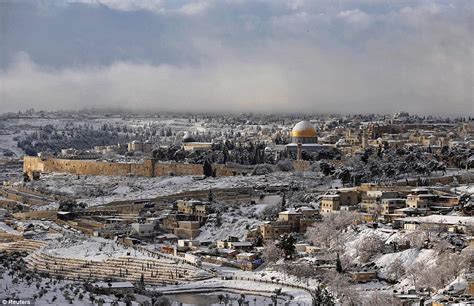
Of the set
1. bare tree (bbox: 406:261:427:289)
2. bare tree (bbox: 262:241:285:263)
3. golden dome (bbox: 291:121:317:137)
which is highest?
golden dome (bbox: 291:121:317:137)

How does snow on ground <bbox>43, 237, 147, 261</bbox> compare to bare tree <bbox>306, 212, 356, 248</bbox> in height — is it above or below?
below

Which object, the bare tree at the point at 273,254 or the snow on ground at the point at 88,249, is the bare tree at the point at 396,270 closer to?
the bare tree at the point at 273,254

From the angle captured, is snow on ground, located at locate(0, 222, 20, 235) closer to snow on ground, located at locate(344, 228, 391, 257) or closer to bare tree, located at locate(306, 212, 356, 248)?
bare tree, located at locate(306, 212, 356, 248)

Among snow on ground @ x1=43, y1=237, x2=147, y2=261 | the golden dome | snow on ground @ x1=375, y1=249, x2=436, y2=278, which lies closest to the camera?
snow on ground @ x1=375, y1=249, x2=436, y2=278

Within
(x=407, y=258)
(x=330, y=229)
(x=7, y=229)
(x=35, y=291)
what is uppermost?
(x=330, y=229)

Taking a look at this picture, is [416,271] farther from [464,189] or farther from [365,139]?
[365,139]

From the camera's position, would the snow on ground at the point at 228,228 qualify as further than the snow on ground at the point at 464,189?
No

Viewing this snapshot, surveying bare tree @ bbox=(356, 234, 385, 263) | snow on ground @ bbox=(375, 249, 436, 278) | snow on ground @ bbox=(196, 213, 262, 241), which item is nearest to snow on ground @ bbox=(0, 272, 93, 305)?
bare tree @ bbox=(356, 234, 385, 263)

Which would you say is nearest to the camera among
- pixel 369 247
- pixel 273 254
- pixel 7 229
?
pixel 369 247

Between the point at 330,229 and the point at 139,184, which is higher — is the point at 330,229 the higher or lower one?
the higher one

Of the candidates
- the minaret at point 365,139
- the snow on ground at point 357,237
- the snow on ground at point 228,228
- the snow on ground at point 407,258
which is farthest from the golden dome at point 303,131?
the snow on ground at point 407,258

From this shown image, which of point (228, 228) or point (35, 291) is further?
point (228, 228)

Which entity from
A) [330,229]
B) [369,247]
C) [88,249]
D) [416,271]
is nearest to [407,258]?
[416,271]

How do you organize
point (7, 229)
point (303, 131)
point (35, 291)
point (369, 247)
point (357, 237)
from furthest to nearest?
1. point (303, 131)
2. point (7, 229)
3. point (357, 237)
4. point (369, 247)
5. point (35, 291)
